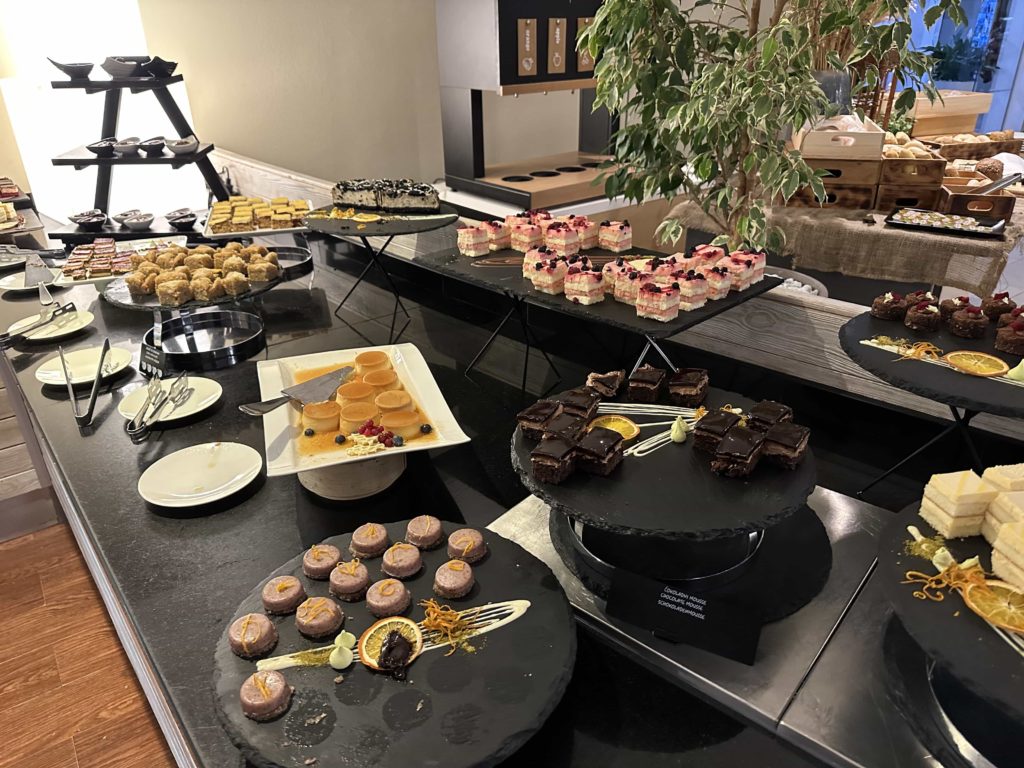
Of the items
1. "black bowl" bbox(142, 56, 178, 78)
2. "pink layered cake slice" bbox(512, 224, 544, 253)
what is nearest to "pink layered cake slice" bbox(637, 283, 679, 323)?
"pink layered cake slice" bbox(512, 224, 544, 253)

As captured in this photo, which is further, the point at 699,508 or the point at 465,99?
the point at 465,99

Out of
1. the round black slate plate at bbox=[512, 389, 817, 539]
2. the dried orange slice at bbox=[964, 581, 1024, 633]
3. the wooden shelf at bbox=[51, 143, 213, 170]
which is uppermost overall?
the wooden shelf at bbox=[51, 143, 213, 170]

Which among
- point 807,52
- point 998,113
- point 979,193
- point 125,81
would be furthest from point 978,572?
point 998,113

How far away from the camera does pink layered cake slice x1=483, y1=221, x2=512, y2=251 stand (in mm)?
2170

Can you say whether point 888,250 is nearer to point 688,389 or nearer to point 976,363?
point 976,363

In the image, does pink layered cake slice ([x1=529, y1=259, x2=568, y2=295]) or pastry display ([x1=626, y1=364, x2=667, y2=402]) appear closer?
pastry display ([x1=626, y1=364, x2=667, y2=402])

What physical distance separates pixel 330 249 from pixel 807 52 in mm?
2160

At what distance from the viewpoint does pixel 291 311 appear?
2.61 meters

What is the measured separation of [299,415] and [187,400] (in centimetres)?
50

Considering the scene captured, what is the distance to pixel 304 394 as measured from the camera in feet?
5.15

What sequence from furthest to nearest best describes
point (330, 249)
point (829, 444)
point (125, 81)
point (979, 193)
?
point (125, 81)
point (330, 249)
point (979, 193)
point (829, 444)

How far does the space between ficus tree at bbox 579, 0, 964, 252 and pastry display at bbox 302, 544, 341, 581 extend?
1.35 meters

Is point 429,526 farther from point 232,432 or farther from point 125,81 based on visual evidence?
point 125,81

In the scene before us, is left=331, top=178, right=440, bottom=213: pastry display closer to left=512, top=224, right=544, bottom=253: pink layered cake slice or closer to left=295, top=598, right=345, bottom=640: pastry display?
left=512, top=224, right=544, bottom=253: pink layered cake slice
